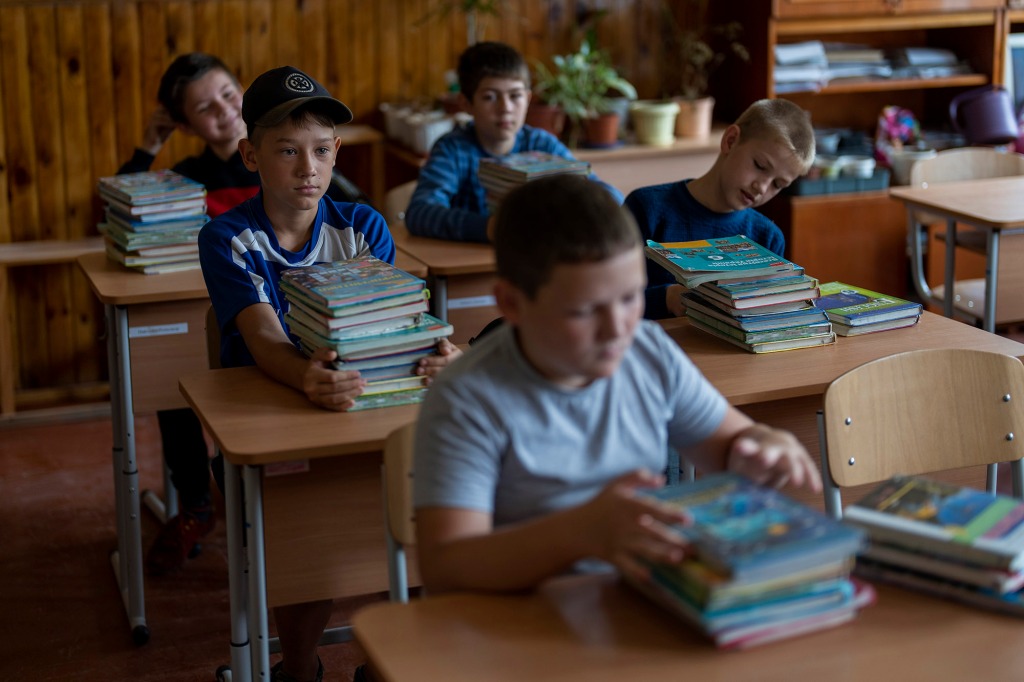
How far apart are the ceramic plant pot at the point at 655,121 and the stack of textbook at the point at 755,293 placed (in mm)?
2350

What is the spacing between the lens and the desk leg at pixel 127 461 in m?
2.79

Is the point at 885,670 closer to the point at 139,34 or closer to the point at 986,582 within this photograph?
the point at 986,582

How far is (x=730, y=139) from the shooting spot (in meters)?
2.63

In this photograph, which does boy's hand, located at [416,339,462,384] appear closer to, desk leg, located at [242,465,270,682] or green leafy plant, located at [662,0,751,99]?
desk leg, located at [242,465,270,682]

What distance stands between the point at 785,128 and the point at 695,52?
8.44 feet

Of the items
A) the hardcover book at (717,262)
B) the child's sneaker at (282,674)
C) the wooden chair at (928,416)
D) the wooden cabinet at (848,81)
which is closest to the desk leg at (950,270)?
the wooden cabinet at (848,81)

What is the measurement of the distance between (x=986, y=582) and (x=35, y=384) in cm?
384

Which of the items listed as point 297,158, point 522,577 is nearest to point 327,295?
point 297,158

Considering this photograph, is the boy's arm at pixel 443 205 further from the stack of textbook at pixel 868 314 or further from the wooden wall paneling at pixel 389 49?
the wooden wall paneling at pixel 389 49

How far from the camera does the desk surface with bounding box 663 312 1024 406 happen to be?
2.13 meters

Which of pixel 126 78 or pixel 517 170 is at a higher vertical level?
pixel 126 78

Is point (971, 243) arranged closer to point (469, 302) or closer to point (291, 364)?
point (469, 302)

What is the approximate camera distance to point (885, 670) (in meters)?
1.18

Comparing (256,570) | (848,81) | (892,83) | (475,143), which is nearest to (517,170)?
(475,143)
